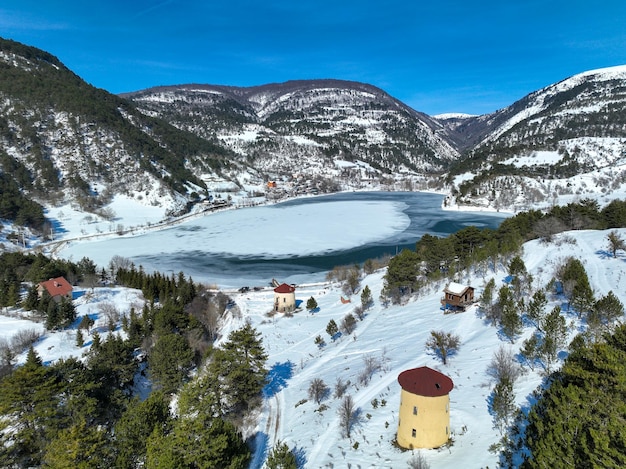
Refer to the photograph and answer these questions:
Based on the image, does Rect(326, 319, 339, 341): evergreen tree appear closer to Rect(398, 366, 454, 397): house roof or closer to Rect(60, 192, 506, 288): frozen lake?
Rect(398, 366, 454, 397): house roof

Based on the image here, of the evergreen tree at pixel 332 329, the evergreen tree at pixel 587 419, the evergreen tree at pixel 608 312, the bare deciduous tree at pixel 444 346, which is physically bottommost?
the evergreen tree at pixel 332 329

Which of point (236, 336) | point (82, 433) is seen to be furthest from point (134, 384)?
point (82, 433)

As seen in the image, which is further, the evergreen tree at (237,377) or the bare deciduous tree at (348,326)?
the bare deciduous tree at (348,326)

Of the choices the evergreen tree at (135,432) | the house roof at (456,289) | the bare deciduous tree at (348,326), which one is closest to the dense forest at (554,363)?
the house roof at (456,289)

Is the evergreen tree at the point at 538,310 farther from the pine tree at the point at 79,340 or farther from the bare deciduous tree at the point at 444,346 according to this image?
the pine tree at the point at 79,340

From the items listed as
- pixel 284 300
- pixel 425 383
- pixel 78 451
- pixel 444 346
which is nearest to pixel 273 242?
pixel 284 300

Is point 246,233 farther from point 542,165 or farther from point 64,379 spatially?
point 542,165

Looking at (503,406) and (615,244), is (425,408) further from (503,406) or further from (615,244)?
(615,244)
